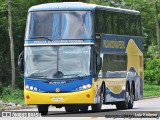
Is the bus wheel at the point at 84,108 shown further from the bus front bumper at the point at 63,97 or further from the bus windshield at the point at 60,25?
the bus windshield at the point at 60,25

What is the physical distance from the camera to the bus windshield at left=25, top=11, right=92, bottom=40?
27453 mm

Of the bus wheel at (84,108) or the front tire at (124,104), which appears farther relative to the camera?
the front tire at (124,104)

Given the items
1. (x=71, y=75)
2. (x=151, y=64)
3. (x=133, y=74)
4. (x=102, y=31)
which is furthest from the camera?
(x=151, y=64)

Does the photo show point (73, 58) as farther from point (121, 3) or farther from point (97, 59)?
point (121, 3)

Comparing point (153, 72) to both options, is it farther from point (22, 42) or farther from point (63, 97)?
point (63, 97)

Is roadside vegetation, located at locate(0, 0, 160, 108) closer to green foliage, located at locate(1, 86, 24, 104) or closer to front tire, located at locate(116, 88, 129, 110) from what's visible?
green foliage, located at locate(1, 86, 24, 104)

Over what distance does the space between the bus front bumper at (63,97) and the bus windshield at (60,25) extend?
2064 mm

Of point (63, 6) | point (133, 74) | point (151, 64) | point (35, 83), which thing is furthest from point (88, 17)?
point (151, 64)

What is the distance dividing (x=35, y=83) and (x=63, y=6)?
3023 mm

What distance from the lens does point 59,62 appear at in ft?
88.9

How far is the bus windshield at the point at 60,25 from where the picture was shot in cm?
2745

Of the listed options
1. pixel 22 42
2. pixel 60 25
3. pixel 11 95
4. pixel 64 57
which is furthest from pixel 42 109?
pixel 22 42

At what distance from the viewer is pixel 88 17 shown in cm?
2778

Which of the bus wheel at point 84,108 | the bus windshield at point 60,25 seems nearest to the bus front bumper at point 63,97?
the bus wheel at point 84,108
